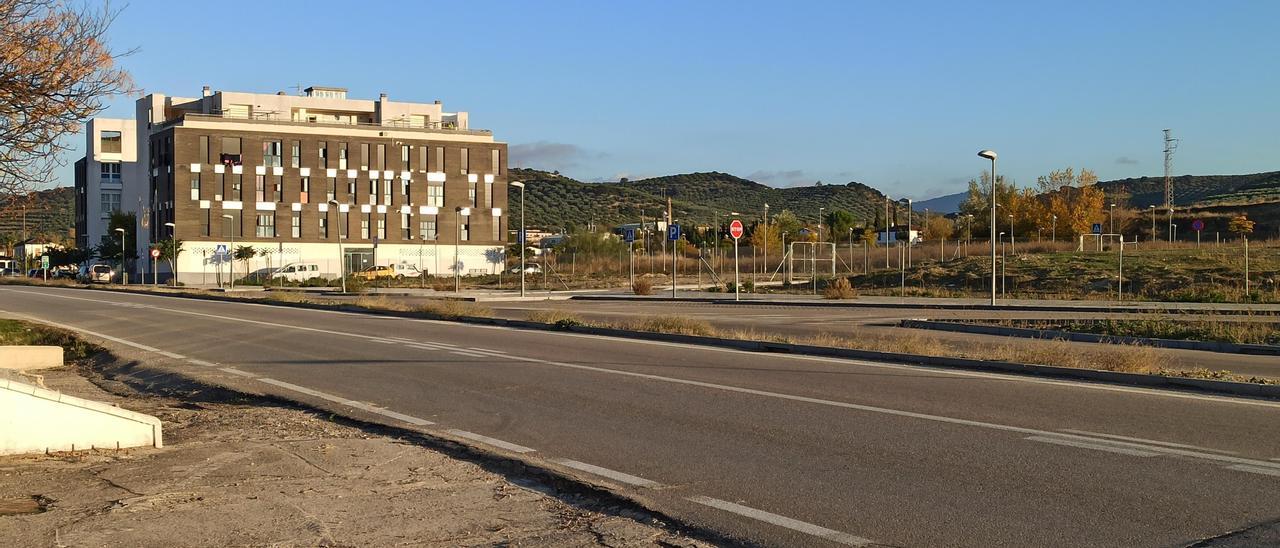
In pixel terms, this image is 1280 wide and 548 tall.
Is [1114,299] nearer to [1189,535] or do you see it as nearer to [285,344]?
[285,344]

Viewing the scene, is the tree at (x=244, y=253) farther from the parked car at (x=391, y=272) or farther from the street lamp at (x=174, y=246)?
the parked car at (x=391, y=272)

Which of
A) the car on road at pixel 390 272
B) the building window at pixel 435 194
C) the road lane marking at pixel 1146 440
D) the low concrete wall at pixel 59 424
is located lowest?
the road lane marking at pixel 1146 440

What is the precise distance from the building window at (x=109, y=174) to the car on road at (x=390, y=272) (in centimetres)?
4822

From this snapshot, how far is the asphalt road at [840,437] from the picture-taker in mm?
6832

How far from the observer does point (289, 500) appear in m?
7.56

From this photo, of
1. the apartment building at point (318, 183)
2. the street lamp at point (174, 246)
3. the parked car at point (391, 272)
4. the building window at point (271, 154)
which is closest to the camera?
the street lamp at point (174, 246)

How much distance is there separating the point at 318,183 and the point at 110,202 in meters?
43.9

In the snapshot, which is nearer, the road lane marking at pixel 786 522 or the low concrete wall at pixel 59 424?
the road lane marking at pixel 786 522

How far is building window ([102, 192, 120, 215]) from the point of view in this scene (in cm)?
12794

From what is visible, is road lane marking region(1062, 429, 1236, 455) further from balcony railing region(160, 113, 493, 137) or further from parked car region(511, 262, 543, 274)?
balcony railing region(160, 113, 493, 137)

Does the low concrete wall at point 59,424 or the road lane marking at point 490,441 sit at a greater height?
the low concrete wall at point 59,424

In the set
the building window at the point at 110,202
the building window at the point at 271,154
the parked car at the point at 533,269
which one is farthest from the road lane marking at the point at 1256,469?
the building window at the point at 110,202

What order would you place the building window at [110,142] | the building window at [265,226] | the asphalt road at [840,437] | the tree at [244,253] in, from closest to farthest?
the asphalt road at [840,437]
the tree at [244,253]
the building window at [265,226]
the building window at [110,142]

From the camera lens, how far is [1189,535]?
6.30m
